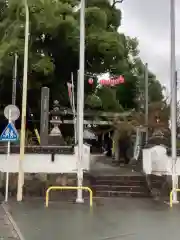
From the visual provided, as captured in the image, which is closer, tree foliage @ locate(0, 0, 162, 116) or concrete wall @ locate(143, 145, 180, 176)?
concrete wall @ locate(143, 145, 180, 176)

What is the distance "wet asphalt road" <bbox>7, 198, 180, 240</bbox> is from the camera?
31.5ft

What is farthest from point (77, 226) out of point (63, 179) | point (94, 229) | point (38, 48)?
point (38, 48)

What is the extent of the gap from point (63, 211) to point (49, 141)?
31.3 ft

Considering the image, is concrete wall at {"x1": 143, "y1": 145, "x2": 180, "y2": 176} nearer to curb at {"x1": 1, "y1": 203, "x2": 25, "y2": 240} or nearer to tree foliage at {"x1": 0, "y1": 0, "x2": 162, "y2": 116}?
curb at {"x1": 1, "y1": 203, "x2": 25, "y2": 240}

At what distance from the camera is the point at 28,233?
32.0 feet

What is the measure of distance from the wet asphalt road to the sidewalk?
0.22m

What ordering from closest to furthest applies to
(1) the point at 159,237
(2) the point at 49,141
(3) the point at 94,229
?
(1) the point at 159,237
(3) the point at 94,229
(2) the point at 49,141

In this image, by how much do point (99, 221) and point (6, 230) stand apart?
7.82ft

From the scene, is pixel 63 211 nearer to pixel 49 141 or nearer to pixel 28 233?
pixel 28 233

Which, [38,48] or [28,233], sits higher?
[38,48]

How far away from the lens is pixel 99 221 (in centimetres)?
1144

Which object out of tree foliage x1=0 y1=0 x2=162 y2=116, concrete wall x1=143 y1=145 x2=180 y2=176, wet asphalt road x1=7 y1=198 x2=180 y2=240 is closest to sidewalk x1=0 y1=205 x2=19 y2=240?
wet asphalt road x1=7 y1=198 x2=180 y2=240

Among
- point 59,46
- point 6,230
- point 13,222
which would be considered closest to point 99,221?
point 13,222

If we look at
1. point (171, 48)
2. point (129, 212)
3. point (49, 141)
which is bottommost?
point (129, 212)
